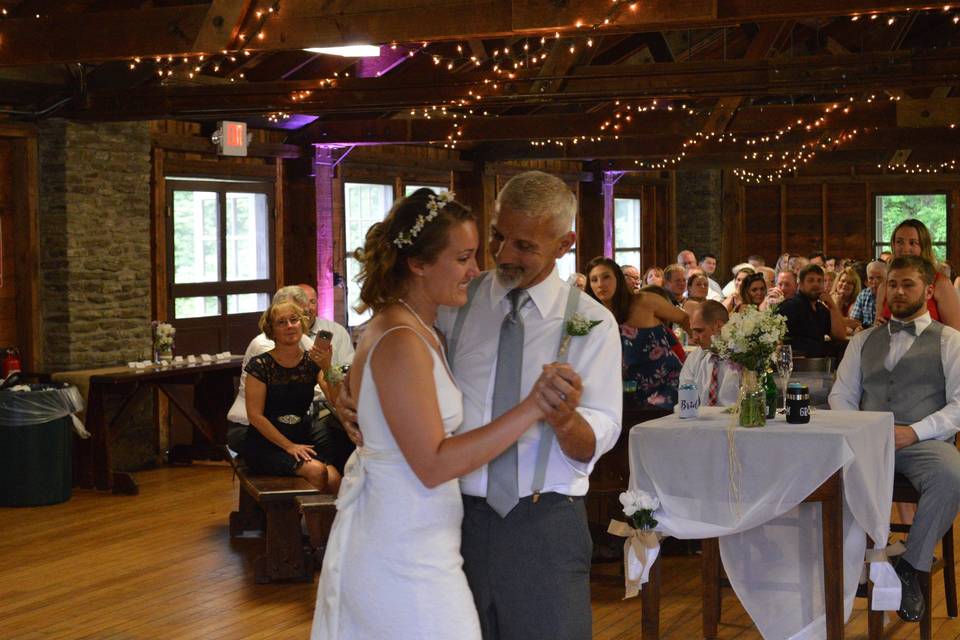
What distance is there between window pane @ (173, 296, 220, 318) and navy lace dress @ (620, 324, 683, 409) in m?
5.02

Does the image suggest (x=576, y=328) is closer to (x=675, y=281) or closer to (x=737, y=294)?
(x=675, y=281)

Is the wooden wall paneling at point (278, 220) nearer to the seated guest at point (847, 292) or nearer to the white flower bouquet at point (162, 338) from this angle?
the white flower bouquet at point (162, 338)

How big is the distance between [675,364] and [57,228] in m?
4.76

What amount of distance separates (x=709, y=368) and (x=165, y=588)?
2.81 metres

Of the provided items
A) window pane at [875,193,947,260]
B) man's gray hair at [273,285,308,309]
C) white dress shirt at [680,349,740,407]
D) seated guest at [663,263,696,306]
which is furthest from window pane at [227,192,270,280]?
window pane at [875,193,947,260]

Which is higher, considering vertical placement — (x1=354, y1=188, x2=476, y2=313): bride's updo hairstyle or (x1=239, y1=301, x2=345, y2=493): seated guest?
(x1=354, y1=188, x2=476, y2=313): bride's updo hairstyle

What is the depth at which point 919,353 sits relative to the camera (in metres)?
5.29

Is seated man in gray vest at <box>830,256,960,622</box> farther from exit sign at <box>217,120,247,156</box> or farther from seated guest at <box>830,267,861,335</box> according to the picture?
exit sign at <box>217,120,247,156</box>

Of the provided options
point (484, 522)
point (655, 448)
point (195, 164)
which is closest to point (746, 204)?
point (195, 164)

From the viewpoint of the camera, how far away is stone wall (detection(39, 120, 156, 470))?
352 inches

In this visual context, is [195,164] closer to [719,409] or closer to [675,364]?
[675,364]

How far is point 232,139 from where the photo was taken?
10172 mm

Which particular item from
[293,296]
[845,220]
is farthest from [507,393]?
[845,220]

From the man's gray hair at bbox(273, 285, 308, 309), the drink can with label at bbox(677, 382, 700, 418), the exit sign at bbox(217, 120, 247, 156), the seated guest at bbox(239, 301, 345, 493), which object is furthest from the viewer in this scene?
the exit sign at bbox(217, 120, 247, 156)
